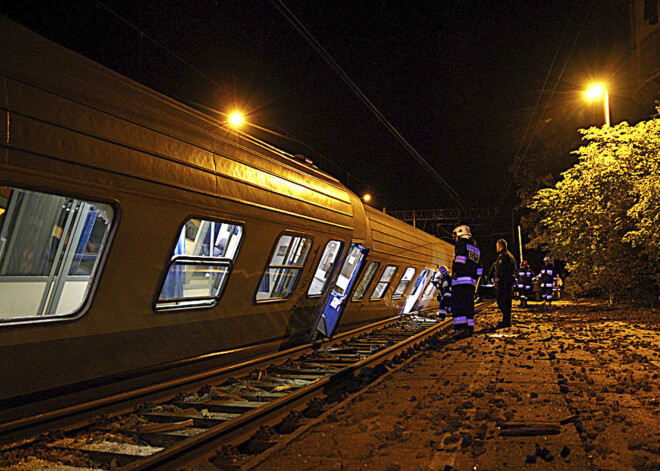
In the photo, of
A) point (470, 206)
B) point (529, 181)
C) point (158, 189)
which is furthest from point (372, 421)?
point (470, 206)

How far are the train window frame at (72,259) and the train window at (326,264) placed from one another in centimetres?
395

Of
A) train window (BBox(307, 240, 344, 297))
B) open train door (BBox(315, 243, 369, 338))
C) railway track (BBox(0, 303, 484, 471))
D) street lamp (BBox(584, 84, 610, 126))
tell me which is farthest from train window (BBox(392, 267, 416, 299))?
railway track (BBox(0, 303, 484, 471))

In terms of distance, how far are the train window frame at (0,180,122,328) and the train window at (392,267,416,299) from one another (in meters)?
10.7

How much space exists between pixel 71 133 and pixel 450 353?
6695mm

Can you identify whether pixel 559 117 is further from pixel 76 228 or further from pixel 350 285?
pixel 76 228

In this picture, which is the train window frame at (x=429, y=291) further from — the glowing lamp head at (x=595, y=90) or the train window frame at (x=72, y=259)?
the train window frame at (x=72, y=259)

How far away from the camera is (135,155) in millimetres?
4949

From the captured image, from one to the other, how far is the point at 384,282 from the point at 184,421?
9.92 m

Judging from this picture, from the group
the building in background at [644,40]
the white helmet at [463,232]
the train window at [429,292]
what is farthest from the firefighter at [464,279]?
the building in background at [644,40]

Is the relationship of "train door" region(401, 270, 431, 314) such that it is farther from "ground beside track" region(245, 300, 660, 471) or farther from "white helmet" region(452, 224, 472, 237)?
"ground beside track" region(245, 300, 660, 471)

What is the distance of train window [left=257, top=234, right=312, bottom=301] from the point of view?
8.40 metres

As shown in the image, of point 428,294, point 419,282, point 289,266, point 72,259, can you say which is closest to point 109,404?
point 72,259

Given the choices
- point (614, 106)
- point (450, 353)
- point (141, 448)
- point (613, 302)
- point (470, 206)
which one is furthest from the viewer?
point (470, 206)

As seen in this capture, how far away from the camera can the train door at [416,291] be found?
710 inches
